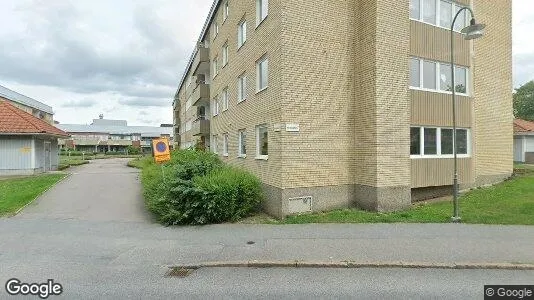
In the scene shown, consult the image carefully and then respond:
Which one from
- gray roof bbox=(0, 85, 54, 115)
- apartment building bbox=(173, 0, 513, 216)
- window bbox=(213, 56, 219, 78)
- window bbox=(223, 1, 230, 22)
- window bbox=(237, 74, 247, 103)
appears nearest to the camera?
apartment building bbox=(173, 0, 513, 216)

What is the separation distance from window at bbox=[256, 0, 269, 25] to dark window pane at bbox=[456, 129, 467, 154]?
8388 millimetres

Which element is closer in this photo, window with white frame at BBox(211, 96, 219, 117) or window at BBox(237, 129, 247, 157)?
window at BBox(237, 129, 247, 157)

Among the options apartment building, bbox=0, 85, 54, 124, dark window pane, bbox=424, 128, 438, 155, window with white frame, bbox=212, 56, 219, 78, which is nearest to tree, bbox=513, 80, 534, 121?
dark window pane, bbox=424, 128, 438, 155

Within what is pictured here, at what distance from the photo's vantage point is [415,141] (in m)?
11.6

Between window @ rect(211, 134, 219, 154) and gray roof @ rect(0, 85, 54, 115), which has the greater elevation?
gray roof @ rect(0, 85, 54, 115)

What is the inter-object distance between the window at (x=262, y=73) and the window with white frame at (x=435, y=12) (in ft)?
17.5

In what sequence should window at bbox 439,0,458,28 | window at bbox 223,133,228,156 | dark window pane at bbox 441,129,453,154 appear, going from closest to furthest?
dark window pane at bbox 441,129,453,154
window at bbox 439,0,458,28
window at bbox 223,133,228,156

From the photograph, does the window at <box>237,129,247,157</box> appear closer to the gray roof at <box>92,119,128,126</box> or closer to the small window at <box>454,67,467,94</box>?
the small window at <box>454,67,467,94</box>

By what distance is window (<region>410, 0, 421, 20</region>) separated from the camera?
38.6 feet

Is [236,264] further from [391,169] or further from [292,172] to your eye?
[391,169]

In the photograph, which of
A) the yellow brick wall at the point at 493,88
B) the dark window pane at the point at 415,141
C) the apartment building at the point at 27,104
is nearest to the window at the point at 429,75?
the dark window pane at the point at 415,141

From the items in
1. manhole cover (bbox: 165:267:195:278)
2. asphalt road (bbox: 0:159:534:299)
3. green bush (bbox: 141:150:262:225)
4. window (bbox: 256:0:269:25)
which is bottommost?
manhole cover (bbox: 165:267:195:278)

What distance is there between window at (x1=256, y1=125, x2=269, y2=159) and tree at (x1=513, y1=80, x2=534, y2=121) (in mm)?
54274

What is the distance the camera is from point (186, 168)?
1142 centimetres
